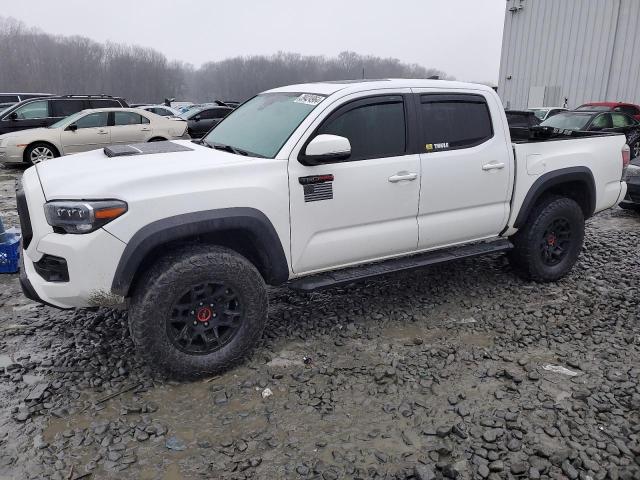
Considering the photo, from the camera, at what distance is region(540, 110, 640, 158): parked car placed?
38.0 ft

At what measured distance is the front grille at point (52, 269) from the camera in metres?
2.91

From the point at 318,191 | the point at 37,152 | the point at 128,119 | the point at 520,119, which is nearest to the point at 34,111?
the point at 37,152

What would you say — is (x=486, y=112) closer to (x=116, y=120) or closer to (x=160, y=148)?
(x=160, y=148)

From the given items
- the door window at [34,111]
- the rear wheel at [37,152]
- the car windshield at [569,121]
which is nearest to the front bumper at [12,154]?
the rear wheel at [37,152]

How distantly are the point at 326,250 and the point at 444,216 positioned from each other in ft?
3.66

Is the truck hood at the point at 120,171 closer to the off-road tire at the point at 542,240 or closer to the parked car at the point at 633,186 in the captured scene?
the off-road tire at the point at 542,240

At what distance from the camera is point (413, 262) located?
4.01 m

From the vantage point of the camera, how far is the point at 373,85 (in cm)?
384

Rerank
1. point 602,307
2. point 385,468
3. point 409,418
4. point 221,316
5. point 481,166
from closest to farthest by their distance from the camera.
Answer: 1. point 385,468
2. point 409,418
3. point 221,316
4. point 481,166
5. point 602,307

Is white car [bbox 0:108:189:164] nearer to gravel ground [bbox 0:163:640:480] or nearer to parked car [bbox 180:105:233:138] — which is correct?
parked car [bbox 180:105:233:138]

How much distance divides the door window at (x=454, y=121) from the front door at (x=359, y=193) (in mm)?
224

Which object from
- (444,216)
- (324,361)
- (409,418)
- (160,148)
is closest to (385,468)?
(409,418)

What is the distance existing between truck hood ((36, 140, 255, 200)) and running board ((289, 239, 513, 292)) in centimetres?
95

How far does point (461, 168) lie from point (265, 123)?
5.27 feet
